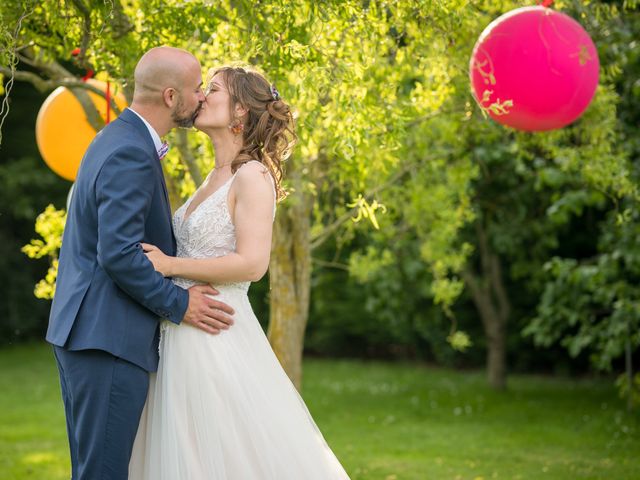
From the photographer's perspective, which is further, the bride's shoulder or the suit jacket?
the bride's shoulder

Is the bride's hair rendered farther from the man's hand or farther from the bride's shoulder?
the man's hand

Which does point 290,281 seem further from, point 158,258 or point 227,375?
point 158,258

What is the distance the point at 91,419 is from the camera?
100 inches

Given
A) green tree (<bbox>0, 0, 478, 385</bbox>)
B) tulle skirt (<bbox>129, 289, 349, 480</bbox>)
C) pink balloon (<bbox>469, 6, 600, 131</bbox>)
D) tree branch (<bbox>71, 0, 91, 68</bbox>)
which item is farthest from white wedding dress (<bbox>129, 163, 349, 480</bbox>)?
pink balloon (<bbox>469, 6, 600, 131</bbox>)

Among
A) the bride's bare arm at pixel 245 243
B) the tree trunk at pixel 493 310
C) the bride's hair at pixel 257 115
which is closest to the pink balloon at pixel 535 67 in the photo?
the bride's hair at pixel 257 115

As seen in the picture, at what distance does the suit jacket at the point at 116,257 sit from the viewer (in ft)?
8.09

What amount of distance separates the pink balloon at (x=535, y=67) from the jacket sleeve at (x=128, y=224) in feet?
5.16

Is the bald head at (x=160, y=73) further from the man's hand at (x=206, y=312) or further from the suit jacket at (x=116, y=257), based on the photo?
the man's hand at (x=206, y=312)

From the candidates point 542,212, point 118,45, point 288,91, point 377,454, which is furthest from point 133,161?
point 542,212

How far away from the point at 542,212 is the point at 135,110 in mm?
7031

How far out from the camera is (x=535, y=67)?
346cm

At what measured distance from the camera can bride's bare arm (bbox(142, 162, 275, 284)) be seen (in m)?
2.67

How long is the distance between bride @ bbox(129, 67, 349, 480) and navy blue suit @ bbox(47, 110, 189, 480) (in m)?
0.11

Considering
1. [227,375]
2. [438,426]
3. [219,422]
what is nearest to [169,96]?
[227,375]
